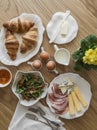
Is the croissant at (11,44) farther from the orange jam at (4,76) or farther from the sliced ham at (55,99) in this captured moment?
the sliced ham at (55,99)

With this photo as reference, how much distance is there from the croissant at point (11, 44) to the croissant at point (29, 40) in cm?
3

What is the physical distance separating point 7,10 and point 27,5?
9 cm

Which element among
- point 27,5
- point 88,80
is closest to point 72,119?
point 88,80

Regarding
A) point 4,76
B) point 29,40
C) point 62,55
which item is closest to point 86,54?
point 62,55

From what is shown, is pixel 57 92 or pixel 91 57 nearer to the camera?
pixel 91 57

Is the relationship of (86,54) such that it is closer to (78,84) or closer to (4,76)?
(78,84)

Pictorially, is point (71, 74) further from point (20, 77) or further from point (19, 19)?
point (19, 19)

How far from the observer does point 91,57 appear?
1.33 meters

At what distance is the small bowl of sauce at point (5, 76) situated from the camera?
1.46 metres

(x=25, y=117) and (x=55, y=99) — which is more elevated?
(x=55, y=99)

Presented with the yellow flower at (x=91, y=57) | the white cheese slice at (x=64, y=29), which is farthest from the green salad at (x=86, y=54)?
the white cheese slice at (x=64, y=29)

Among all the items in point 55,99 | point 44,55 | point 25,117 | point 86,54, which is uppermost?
point 86,54

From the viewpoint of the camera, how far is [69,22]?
149 cm

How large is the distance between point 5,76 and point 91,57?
0.37 meters
